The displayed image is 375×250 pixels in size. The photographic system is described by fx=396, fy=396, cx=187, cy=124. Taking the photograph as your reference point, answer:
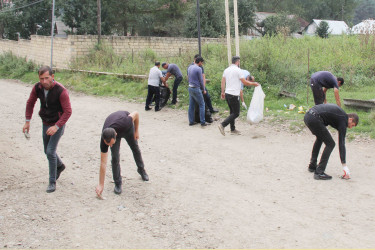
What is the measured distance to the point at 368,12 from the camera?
9869 cm

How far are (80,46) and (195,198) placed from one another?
61.1ft

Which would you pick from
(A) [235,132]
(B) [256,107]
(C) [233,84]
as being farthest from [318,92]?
(A) [235,132]

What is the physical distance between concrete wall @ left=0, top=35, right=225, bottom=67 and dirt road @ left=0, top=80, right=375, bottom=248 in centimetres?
1282

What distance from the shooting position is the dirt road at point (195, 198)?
439 centimetres

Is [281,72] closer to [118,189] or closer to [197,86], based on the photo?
[197,86]

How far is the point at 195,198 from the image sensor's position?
5512mm

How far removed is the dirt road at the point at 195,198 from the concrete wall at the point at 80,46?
1282 centimetres

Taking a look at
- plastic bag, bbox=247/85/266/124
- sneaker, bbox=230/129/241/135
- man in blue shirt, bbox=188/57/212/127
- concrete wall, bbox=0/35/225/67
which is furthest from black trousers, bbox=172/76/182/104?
concrete wall, bbox=0/35/225/67

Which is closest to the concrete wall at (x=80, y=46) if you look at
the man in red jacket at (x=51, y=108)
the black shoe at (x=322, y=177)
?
the black shoe at (x=322, y=177)

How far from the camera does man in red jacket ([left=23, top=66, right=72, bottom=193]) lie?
5.36 m

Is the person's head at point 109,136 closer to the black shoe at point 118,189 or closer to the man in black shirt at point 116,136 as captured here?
the man in black shirt at point 116,136

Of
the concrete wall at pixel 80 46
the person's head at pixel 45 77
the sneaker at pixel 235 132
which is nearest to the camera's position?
the person's head at pixel 45 77

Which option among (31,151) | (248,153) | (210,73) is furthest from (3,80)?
(248,153)

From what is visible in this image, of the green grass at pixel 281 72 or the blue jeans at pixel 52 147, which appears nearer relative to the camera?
the blue jeans at pixel 52 147
